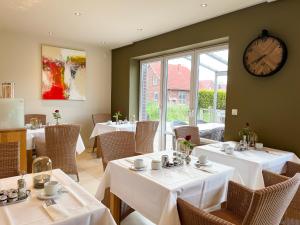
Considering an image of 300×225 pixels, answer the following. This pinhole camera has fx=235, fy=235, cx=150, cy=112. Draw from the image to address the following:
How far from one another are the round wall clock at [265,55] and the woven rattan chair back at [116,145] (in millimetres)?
1948

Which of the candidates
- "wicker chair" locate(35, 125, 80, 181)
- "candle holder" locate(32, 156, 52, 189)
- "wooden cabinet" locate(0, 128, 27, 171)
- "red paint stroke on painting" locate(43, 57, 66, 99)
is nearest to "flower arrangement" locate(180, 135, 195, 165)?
"candle holder" locate(32, 156, 52, 189)

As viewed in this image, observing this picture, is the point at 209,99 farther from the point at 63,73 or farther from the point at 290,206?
the point at 63,73

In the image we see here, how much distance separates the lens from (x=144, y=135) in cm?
426

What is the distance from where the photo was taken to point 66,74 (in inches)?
219

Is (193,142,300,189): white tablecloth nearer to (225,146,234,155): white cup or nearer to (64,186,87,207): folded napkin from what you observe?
(225,146,234,155): white cup

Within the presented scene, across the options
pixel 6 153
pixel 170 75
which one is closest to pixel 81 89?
pixel 170 75

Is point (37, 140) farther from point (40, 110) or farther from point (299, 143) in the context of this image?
point (299, 143)

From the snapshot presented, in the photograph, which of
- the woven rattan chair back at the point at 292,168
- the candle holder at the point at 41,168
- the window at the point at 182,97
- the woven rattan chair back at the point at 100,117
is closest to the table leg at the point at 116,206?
the candle holder at the point at 41,168

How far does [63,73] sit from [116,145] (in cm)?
335

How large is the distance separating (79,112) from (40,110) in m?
0.91

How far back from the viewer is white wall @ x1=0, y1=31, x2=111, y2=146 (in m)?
4.95

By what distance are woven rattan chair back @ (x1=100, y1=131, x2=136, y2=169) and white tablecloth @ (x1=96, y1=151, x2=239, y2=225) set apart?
530 millimetres

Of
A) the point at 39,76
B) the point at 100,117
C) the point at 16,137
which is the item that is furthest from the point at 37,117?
the point at 16,137

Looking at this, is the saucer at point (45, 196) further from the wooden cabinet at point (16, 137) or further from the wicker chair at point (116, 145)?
the wooden cabinet at point (16, 137)
